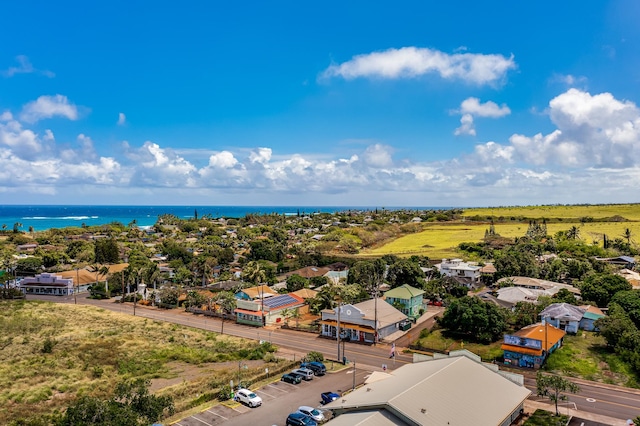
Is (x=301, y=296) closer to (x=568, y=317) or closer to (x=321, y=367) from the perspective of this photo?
(x=321, y=367)

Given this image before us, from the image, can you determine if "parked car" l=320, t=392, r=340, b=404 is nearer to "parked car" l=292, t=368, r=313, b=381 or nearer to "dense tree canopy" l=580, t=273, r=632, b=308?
"parked car" l=292, t=368, r=313, b=381

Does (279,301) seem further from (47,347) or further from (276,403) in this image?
(276,403)

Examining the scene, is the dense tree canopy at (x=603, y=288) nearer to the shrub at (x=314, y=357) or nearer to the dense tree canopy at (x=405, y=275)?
the dense tree canopy at (x=405, y=275)

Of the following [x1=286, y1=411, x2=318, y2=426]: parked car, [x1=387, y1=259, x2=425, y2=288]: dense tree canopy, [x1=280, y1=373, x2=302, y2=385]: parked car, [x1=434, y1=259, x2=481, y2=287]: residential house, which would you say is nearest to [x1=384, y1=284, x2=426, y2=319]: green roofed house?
[x1=387, y1=259, x2=425, y2=288]: dense tree canopy

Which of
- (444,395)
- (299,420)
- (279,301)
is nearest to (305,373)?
(299,420)

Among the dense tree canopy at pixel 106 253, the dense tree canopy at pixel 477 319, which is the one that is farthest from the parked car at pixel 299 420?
the dense tree canopy at pixel 106 253

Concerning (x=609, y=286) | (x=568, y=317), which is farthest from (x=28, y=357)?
(x=609, y=286)
